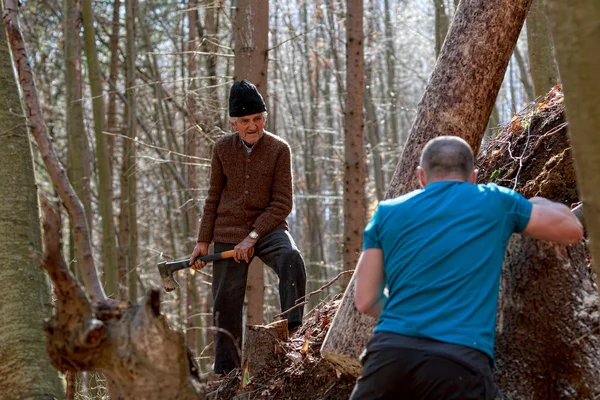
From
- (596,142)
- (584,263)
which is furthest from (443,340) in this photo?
(584,263)

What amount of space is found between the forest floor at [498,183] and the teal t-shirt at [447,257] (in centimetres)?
172

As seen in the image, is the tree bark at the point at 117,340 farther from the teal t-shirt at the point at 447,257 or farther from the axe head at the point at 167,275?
the axe head at the point at 167,275

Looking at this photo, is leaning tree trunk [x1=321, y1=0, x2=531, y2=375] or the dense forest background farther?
the dense forest background

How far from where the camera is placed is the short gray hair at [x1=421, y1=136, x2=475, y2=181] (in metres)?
3.23

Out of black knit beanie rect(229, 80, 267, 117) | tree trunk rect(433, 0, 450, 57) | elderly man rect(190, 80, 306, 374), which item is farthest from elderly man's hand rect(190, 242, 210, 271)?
tree trunk rect(433, 0, 450, 57)

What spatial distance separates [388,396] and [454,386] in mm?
268

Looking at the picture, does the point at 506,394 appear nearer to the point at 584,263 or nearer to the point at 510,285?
the point at 510,285

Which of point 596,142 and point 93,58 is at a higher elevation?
point 93,58

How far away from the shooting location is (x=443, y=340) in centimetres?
294

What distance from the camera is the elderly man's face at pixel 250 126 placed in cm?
578

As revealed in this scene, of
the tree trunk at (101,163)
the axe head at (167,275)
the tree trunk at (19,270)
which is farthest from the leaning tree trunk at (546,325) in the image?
the tree trunk at (101,163)

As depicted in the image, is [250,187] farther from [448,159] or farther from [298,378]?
[448,159]

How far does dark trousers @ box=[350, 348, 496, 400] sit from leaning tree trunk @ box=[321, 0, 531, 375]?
61.4 inches

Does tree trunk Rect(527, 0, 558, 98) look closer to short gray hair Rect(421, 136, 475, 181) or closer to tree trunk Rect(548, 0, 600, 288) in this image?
short gray hair Rect(421, 136, 475, 181)
